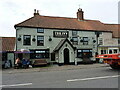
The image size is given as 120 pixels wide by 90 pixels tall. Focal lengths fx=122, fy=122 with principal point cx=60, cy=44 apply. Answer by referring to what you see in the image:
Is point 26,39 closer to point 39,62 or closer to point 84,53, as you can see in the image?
point 39,62

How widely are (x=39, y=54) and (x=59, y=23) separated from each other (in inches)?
274

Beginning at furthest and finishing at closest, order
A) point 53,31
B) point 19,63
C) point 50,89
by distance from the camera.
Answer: point 53,31, point 19,63, point 50,89

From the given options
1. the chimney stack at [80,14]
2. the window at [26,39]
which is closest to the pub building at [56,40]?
the window at [26,39]

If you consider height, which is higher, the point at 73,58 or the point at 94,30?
the point at 94,30

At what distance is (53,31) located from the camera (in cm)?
2053

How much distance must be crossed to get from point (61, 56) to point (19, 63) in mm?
6677

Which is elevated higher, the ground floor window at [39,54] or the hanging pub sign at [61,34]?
the hanging pub sign at [61,34]

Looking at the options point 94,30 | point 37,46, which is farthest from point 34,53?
point 94,30

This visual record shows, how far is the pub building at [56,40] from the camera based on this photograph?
1895 centimetres

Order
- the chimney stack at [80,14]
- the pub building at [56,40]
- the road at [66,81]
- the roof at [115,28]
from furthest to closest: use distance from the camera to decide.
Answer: the roof at [115,28]
the chimney stack at [80,14]
the pub building at [56,40]
the road at [66,81]

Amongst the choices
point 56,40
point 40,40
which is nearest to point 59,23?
point 56,40

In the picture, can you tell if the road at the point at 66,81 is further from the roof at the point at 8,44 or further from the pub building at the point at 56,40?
the roof at the point at 8,44

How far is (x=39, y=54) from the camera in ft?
63.9

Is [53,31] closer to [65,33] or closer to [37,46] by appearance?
[65,33]
